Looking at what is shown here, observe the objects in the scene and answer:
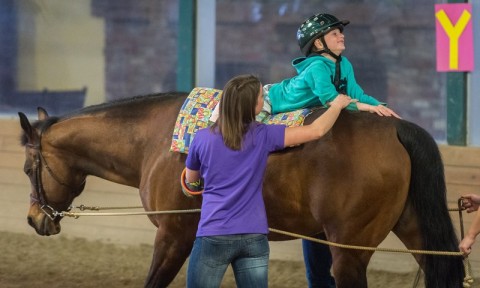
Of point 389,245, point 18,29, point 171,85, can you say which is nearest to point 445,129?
point 389,245

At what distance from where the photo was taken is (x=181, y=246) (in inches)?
178

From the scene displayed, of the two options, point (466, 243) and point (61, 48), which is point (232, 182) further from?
point (61, 48)

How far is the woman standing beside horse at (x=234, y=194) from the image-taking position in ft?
11.2

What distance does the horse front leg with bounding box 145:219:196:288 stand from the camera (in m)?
4.51

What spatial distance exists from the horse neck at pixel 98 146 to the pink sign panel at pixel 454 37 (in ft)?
8.07

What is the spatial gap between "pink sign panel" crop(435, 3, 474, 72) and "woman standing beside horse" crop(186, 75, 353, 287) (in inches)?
121

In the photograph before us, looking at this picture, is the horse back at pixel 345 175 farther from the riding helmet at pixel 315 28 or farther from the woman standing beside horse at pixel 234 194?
the woman standing beside horse at pixel 234 194

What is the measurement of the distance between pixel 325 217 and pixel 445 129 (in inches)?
95.4

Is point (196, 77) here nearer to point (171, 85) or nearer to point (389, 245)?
point (171, 85)

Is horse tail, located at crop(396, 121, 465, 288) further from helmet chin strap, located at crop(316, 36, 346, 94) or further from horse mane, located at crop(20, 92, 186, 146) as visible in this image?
horse mane, located at crop(20, 92, 186, 146)

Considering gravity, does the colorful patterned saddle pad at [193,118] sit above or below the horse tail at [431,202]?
above

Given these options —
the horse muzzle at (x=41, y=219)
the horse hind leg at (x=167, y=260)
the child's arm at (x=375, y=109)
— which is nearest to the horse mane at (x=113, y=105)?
the horse muzzle at (x=41, y=219)

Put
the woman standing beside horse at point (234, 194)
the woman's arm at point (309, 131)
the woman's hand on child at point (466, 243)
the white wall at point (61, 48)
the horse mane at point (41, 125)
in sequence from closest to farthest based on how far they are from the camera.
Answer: the woman standing beside horse at point (234, 194) → the woman's arm at point (309, 131) → the woman's hand on child at point (466, 243) → the horse mane at point (41, 125) → the white wall at point (61, 48)

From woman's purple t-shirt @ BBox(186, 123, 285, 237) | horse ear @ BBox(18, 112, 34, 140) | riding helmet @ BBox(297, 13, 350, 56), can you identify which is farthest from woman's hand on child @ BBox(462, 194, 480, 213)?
horse ear @ BBox(18, 112, 34, 140)
